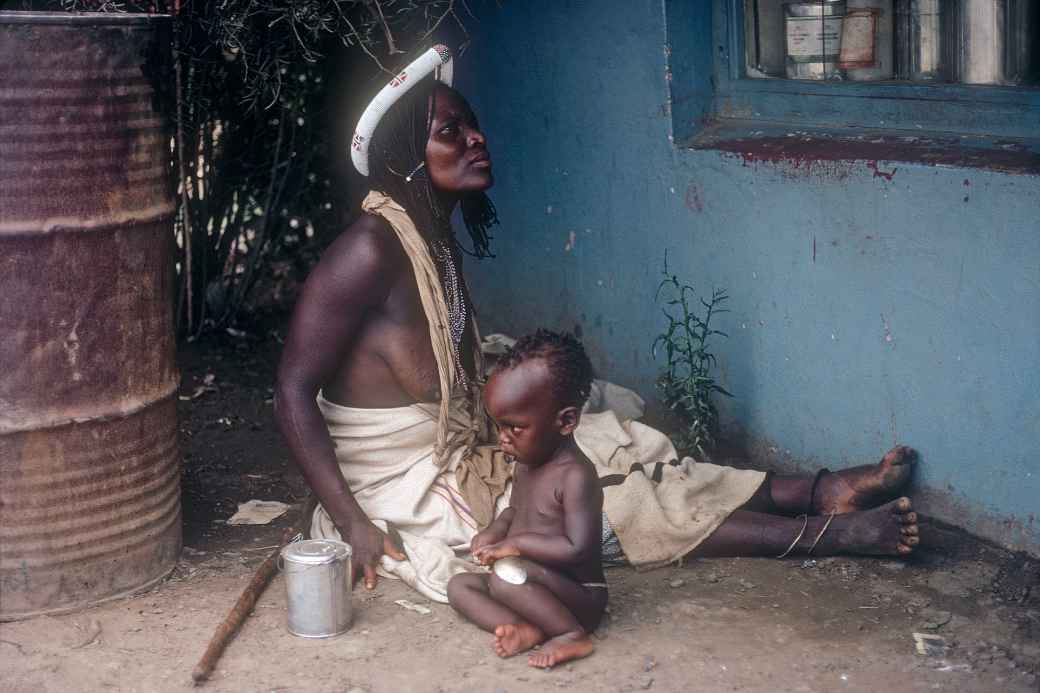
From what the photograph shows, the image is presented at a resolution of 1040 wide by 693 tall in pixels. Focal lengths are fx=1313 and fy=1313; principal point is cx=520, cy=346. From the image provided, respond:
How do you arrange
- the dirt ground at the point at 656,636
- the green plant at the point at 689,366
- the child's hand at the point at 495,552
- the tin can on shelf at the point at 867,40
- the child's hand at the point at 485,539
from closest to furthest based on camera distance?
the dirt ground at the point at 656,636 → the child's hand at the point at 495,552 → the child's hand at the point at 485,539 → the tin can on shelf at the point at 867,40 → the green plant at the point at 689,366

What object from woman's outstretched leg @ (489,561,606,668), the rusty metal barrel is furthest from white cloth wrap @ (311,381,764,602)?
the rusty metal barrel

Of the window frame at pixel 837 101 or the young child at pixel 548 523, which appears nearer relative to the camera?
the young child at pixel 548 523

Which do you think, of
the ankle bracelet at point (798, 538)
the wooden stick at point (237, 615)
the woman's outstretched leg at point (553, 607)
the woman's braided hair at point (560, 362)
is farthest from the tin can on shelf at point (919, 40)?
the wooden stick at point (237, 615)

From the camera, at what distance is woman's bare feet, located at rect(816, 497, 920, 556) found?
3539mm

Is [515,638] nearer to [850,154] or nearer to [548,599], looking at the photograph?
[548,599]

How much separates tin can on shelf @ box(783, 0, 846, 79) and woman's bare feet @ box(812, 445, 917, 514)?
3.93 ft

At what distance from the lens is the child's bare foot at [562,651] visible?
3068mm

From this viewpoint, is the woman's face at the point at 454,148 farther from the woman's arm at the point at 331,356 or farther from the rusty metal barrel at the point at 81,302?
the rusty metal barrel at the point at 81,302

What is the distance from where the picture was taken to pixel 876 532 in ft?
11.7

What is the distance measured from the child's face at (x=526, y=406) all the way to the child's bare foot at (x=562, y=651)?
1.47 ft

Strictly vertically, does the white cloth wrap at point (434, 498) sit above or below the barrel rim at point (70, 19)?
below

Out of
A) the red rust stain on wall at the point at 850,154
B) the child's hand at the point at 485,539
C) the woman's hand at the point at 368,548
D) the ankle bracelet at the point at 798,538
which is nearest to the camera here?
the child's hand at the point at 485,539

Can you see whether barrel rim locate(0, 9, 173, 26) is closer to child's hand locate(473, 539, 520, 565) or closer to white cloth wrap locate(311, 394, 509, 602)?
white cloth wrap locate(311, 394, 509, 602)

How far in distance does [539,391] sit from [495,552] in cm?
40
